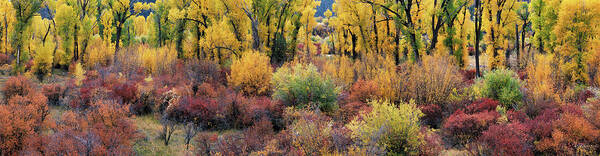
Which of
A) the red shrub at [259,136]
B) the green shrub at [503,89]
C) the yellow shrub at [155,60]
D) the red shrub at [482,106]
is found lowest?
the red shrub at [259,136]

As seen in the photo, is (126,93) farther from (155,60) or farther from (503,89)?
(503,89)

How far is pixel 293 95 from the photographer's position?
10.1m

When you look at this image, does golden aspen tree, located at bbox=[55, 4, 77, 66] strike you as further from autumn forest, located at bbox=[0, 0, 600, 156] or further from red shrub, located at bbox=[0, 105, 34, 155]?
red shrub, located at bbox=[0, 105, 34, 155]

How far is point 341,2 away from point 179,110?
38.8 feet

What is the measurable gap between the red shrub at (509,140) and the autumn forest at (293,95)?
31mm

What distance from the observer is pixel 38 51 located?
54.1ft

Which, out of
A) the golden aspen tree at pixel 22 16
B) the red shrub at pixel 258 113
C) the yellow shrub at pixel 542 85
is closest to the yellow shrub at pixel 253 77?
the red shrub at pixel 258 113

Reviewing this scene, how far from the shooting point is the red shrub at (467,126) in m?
7.18

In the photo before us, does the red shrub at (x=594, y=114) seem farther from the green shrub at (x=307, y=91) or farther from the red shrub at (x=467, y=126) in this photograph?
the green shrub at (x=307, y=91)

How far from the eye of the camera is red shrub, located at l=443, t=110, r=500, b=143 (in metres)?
7.18

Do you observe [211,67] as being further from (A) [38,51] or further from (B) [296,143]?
(B) [296,143]

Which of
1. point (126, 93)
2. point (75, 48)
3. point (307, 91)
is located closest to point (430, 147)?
point (307, 91)

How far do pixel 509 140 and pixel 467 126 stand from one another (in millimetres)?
1400

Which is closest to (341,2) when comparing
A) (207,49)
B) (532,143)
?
(207,49)
